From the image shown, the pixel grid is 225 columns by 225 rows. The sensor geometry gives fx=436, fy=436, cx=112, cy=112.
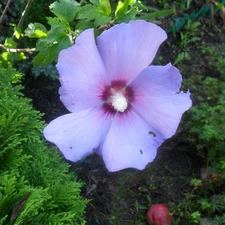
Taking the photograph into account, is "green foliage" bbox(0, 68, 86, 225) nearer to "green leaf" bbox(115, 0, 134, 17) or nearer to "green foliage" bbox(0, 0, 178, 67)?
"green foliage" bbox(0, 0, 178, 67)

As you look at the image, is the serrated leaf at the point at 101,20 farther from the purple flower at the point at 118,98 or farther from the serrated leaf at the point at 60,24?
the purple flower at the point at 118,98

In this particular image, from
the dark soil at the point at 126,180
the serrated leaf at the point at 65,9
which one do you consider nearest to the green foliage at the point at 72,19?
the serrated leaf at the point at 65,9

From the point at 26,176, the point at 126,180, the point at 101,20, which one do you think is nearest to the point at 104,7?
the point at 101,20

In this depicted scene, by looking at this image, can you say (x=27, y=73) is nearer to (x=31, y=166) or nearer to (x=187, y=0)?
(x=31, y=166)

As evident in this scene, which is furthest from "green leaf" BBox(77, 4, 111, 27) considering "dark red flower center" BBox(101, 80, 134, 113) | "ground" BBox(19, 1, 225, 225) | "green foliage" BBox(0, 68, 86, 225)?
"ground" BBox(19, 1, 225, 225)

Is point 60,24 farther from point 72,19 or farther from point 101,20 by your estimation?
point 101,20

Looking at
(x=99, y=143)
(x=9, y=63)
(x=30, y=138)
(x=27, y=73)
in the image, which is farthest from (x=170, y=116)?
(x=27, y=73)
